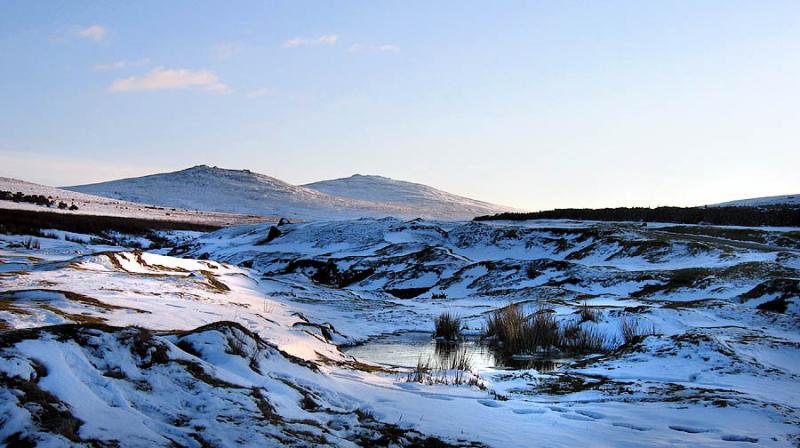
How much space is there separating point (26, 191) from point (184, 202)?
148 ft

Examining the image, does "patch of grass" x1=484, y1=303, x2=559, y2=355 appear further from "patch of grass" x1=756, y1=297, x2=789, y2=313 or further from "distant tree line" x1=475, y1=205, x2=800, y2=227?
"distant tree line" x1=475, y1=205, x2=800, y2=227

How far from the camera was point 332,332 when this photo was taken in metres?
17.5

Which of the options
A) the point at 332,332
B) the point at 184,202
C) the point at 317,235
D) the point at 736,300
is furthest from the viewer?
the point at 184,202

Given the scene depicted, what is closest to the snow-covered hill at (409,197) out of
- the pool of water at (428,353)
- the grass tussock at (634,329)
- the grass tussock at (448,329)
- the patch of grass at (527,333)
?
the grass tussock at (448,329)

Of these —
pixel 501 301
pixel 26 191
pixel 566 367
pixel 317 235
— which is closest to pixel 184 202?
pixel 26 191

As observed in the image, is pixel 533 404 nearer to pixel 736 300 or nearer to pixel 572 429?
pixel 572 429

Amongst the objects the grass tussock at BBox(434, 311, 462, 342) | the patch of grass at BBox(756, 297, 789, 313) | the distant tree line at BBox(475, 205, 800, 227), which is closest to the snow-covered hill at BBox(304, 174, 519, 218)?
the distant tree line at BBox(475, 205, 800, 227)

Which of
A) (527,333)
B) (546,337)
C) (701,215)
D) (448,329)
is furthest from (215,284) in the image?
(701,215)

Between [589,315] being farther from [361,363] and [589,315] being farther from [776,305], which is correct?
[361,363]

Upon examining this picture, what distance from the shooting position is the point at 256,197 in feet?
462

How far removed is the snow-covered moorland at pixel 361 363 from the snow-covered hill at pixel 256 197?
305 feet

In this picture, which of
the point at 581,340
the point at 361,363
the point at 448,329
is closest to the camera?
the point at 361,363

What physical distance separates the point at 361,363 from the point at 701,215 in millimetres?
38331

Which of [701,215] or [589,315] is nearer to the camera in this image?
[589,315]
